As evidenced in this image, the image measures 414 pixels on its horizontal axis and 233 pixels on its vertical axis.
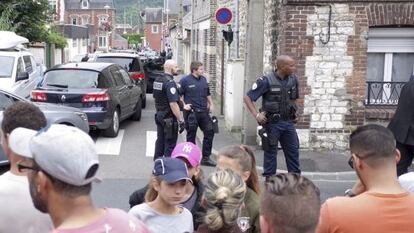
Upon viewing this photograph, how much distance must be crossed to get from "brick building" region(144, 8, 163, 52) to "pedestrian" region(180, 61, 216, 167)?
4350 inches

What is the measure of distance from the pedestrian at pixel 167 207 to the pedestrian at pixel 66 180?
117cm

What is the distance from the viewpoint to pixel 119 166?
10.1 m

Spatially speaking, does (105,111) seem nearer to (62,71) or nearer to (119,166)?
(62,71)

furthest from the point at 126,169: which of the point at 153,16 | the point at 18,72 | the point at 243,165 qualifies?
the point at 153,16

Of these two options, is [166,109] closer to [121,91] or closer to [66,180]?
[121,91]

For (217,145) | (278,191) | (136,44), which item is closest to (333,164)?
(217,145)

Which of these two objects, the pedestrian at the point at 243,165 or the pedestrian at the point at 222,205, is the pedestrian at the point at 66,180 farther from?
the pedestrian at the point at 243,165

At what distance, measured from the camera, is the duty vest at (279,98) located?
8.14 meters

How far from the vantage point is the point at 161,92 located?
29.5 ft

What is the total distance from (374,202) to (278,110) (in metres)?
5.27

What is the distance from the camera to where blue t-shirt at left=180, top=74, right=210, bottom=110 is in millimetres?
9805

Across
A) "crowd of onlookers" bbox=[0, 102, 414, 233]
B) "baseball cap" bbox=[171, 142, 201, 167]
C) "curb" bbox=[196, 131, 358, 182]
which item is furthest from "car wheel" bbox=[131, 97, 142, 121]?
"crowd of onlookers" bbox=[0, 102, 414, 233]

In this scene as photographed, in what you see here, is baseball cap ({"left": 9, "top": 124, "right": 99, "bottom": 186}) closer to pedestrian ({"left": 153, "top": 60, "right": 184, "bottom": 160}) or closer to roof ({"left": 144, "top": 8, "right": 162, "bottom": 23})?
pedestrian ({"left": 153, "top": 60, "right": 184, "bottom": 160})

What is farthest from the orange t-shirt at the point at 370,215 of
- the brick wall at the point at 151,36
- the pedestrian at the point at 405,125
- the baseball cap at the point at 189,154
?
the brick wall at the point at 151,36
